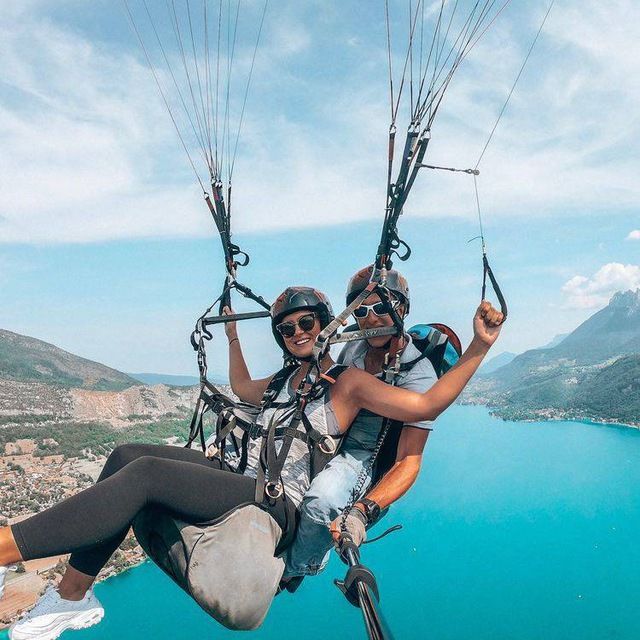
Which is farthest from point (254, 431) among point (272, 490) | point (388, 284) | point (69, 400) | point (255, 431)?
point (69, 400)

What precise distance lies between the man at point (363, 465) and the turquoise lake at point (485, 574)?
17.4 m

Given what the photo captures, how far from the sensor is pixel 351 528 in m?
2.01

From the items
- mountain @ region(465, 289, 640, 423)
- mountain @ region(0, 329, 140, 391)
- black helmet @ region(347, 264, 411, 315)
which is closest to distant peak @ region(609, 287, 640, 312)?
mountain @ region(465, 289, 640, 423)

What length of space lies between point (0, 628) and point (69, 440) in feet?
94.5

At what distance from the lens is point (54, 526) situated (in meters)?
1.74

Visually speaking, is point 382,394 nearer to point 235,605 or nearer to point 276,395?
point 276,395

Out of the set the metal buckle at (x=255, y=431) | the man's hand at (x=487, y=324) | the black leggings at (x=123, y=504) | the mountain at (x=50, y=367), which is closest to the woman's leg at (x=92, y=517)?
the black leggings at (x=123, y=504)

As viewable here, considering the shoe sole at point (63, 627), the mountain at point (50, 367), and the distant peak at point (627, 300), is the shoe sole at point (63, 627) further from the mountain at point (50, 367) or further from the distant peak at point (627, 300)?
the distant peak at point (627, 300)

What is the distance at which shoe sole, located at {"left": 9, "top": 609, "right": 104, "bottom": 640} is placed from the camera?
1.95m

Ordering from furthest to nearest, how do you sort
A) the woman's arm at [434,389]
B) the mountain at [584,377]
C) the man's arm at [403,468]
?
the mountain at [584,377] → the man's arm at [403,468] → the woman's arm at [434,389]

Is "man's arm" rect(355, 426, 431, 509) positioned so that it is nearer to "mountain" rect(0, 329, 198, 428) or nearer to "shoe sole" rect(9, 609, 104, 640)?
"shoe sole" rect(9, 609, 104, 640)

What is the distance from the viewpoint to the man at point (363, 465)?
2117 mm

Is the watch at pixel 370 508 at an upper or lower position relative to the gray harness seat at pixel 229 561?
upper

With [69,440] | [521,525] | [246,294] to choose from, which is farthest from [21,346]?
[246,294]
